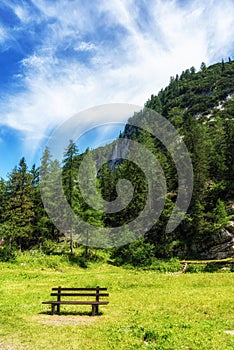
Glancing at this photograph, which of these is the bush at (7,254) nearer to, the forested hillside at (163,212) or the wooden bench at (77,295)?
the forested hillside at (163,212)

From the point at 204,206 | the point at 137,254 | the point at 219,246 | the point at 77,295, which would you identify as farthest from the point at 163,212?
the point at 77,295

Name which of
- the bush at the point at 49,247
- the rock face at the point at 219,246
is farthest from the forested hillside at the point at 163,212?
the bush at the point at 49,247

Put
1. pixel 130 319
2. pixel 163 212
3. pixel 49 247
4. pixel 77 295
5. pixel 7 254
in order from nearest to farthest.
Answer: pixel 130 319 < pixel 77 295 < pixel 7 254 < pixel 163 212 < pixel 49 247

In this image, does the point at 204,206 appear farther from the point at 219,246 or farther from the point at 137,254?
the point at 137,254

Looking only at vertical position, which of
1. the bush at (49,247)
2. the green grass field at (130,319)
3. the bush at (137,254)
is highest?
the bush at (49,247)

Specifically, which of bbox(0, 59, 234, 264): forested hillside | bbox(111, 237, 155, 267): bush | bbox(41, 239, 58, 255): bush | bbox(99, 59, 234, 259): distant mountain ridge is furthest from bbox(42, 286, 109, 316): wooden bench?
bbox(41, 239, 58, 255): bush

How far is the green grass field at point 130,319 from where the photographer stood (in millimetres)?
9711

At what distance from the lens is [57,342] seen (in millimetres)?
9953

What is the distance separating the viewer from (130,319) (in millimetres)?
13227

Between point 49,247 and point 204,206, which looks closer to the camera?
point 49,247

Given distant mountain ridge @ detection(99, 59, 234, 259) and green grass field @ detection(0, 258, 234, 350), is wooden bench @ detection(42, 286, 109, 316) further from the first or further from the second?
distant mountain ridge @ detection(99, 59, 234, 259)

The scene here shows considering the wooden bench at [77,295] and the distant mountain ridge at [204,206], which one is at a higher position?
the distant mountain ridge at [204,206]

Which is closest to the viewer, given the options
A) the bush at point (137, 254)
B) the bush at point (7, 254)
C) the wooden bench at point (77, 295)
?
the wooden bench at point (77, 295)

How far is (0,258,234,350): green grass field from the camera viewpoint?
9711 millimetres
